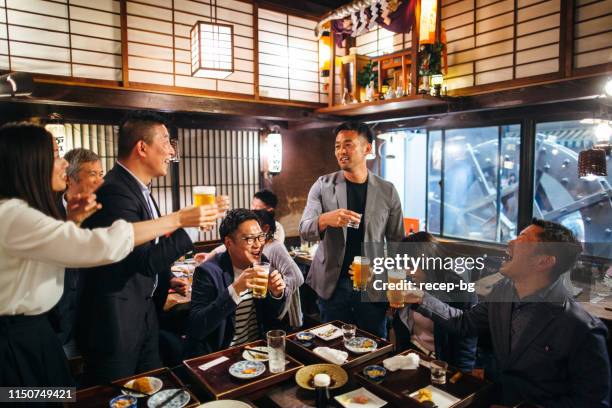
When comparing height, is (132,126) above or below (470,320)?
above

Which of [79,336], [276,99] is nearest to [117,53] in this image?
[276,99]

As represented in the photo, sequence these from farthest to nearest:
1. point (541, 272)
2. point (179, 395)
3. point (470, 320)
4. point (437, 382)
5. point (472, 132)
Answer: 1. point (472, 132)
2. point (470, 320)
3. point (541, 272)
4. point (437, 382)
5. point (179, 395)

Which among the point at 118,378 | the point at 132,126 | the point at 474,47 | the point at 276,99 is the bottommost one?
the point at 118,378

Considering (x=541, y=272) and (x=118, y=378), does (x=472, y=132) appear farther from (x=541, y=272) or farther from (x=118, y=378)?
(x=118, y=378)

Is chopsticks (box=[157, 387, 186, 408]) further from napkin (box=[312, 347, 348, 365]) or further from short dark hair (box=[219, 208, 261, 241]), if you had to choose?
short dark hair (box=[219, 208, 261, 241])

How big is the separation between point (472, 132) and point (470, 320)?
10.9m

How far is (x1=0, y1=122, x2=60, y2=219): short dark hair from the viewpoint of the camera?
67.2 inches

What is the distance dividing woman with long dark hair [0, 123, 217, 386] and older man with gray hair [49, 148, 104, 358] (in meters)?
0.53

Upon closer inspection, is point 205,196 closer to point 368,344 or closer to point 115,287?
point 115,287

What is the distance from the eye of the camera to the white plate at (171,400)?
75.7 inches

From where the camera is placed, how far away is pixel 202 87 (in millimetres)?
6023

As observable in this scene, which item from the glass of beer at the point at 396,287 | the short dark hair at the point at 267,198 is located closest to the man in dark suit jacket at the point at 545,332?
the glass of beer at the point at 396,287

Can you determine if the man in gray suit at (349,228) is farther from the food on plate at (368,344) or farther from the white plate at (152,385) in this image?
the white plate at (152,385)

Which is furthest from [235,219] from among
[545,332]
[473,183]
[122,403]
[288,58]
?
[473,183]
